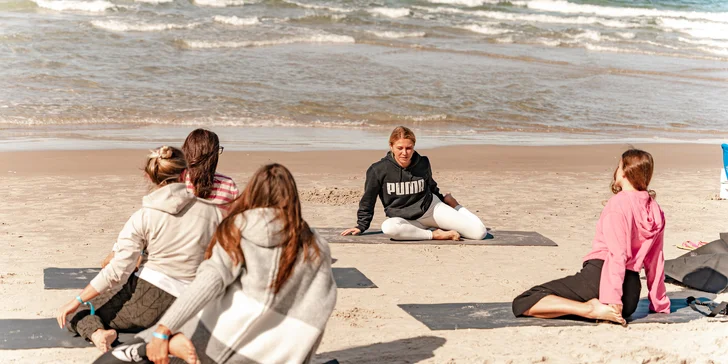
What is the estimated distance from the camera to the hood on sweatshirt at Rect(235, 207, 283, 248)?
364cm

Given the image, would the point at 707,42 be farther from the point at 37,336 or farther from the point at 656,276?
the point at 37,336

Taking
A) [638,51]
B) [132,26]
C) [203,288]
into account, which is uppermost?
[132,26]

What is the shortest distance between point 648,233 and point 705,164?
9.23 m

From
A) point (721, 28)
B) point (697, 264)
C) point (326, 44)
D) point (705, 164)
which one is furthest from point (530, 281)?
point (721, 28)

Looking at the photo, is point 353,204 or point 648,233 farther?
point 353,204

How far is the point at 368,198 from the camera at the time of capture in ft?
26.1

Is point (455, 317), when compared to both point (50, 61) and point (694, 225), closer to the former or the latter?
point (694, 225)

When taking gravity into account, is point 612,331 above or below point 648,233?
below

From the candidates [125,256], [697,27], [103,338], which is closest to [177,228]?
[125,256]

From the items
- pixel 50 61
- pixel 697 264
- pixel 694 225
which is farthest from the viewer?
pixel 50 61

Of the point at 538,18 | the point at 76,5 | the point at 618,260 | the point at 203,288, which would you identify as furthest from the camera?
the point at 538,18

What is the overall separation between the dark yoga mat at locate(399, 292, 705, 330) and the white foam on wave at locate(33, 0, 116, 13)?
26.9 meters

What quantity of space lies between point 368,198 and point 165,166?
3752 millimetres

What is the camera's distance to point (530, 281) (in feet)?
22.5
